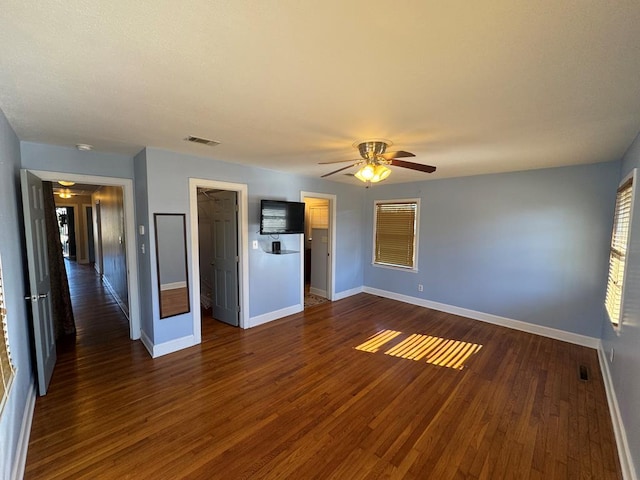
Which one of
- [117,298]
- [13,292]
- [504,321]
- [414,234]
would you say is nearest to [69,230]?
[117,298]

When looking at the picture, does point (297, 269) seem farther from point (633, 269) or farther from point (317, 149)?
point (633, 269)

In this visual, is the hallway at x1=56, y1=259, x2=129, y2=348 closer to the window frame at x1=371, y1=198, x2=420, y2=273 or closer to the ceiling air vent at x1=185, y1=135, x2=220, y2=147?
the ceiling air vent at x1=185, y1=135, x2=220, y2=147

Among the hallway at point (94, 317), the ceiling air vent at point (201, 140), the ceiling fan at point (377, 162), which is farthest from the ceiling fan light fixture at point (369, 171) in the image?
the hallway at point (94, 317)

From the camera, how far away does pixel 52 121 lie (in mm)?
2184

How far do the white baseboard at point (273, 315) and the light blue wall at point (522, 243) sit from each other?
2.27m

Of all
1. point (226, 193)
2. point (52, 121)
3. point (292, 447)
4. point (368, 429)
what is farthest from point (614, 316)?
point (52, 121)

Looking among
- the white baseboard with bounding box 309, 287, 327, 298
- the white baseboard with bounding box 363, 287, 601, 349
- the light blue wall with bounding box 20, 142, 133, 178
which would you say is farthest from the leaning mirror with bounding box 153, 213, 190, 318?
the white baseboard with bounding box 363, 287, 601, 349

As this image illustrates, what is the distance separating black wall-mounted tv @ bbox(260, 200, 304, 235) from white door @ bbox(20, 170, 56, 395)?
230cm

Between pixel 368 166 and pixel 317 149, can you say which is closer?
pixel 368 166

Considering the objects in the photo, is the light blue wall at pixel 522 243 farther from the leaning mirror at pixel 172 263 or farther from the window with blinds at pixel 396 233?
the leaning mirror at pixel 172 263

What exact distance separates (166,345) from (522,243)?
504 centimetres

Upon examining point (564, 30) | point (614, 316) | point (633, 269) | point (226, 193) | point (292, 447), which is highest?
point (564, 30)

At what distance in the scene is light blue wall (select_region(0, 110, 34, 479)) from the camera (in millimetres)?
1578

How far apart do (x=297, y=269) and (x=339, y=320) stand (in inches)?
43.4
